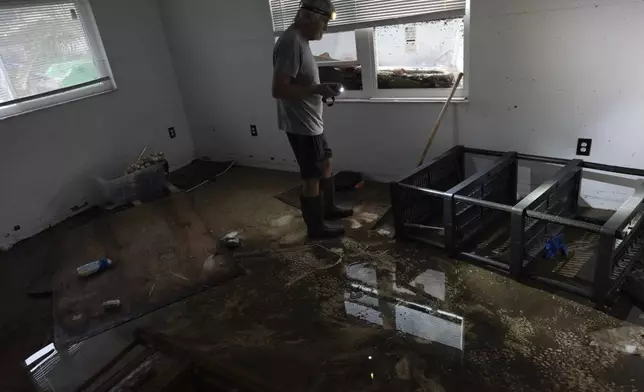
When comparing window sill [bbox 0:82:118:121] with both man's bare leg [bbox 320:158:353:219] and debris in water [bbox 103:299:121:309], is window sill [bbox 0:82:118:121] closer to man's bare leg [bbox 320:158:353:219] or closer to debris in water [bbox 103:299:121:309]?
debris in water [bbox 103:299:121:309]

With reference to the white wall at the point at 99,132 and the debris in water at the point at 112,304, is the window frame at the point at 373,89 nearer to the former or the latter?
the white wall at the point at 99,132

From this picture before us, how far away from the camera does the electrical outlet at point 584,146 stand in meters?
2.66

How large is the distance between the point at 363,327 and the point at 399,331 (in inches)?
6.7

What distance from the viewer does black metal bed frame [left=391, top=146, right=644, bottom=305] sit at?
203 centimetres

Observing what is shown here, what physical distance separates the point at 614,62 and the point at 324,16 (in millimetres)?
1656

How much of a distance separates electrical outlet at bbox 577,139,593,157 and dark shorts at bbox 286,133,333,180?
5.20 feet

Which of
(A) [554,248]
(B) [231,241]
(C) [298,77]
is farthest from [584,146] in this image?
(B) [231,241]

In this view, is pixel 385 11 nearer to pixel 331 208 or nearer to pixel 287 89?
pixel 287 89

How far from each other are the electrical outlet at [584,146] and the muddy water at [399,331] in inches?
41.6

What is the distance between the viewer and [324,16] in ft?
8.20

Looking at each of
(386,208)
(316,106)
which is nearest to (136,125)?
(316,106)

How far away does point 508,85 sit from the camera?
2.82 meters

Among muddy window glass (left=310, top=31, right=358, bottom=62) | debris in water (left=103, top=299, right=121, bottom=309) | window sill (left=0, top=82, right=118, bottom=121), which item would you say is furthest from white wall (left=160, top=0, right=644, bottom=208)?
debris in water (left=103, top=299, right=121, bottom=309)

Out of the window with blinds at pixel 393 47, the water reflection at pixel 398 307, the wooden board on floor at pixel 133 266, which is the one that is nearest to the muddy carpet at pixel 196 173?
the wooden board on floor at pixel 133 266
